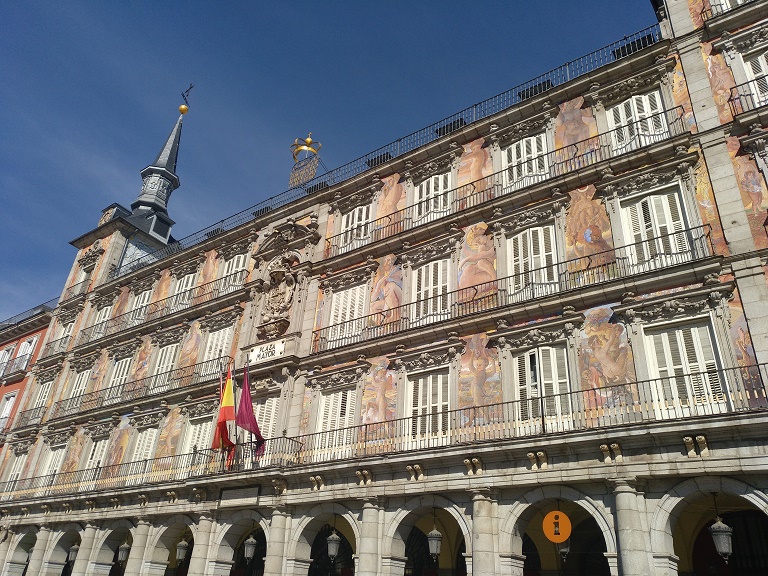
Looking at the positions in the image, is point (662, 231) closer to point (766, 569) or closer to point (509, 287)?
point (509, 287)

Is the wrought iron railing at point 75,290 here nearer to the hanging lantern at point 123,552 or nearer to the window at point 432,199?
the hanging lantern at point 123,552

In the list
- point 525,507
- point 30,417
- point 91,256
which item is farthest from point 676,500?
point 91,256

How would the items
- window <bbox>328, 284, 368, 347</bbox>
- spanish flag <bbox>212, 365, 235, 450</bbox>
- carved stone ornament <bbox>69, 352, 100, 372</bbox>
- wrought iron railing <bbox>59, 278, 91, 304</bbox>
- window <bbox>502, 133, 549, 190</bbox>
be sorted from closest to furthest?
window <bbox>502, 133, 549, 190</bbox> < spanish flag <bbox>212, 365, 235, 450</bbox> < window <bbox>328, 284, 368, 347</bbox> < carved stone ornament <bbox>69, 352, 100, 372</bbox> < wrought iron railing <bbox>59, 278, 91, 304</bbox>

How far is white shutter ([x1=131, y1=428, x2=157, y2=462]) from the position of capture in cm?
2491

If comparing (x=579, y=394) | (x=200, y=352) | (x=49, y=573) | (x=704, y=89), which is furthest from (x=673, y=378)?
(x=49, y=573)

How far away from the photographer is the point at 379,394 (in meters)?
19.0

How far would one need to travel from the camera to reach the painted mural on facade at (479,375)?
54.0ft

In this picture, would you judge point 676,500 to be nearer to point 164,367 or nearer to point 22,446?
point 164,367

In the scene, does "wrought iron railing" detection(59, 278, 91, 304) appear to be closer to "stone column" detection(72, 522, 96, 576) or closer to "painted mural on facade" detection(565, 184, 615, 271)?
"stone column" detection(72, 522, 96, 576)

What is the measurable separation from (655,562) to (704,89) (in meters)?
12.4

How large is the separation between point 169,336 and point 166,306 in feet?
7.29

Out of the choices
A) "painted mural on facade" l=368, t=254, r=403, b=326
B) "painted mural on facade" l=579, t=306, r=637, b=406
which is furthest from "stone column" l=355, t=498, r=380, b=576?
"painted mural on facade" l=579, t=306, r=637, b=406

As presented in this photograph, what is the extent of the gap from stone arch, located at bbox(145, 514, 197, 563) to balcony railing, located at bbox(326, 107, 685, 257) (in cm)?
1148

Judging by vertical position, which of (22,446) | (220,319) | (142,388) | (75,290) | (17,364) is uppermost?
(75,290)
